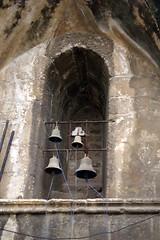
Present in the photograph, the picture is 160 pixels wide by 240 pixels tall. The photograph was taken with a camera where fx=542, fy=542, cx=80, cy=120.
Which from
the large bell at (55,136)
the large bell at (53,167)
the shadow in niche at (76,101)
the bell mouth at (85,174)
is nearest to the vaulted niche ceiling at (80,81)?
the shadow in niche at (76,101)

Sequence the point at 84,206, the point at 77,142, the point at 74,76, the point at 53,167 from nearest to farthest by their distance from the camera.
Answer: the point at 84,206 → the point at 53,167 → the point at 77,142 → the point at 74,76

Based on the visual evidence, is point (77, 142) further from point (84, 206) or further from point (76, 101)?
point (76, 101)

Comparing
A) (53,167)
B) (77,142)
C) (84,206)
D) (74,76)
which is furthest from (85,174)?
(74,76)

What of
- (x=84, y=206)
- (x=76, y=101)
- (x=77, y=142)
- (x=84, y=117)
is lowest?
(x=84, y=206)

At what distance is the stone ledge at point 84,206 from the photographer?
535 centimetres

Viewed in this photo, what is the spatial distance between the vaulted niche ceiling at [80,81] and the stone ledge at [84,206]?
87.3 inches

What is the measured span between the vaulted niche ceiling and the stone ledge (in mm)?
2217

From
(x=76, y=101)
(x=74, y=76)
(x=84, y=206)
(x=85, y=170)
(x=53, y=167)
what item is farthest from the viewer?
(x=76, y=101)

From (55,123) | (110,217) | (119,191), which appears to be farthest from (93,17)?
(110,217)

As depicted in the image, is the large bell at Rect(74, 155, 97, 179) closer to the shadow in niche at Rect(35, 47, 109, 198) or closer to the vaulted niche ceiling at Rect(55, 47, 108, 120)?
the shadow in niche at Rect(35, 47, 109, 198)

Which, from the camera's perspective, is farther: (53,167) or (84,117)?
(84,117)

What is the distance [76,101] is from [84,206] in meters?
2.82

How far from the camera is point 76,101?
800cm

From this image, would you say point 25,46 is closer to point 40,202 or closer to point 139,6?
point 139,6
